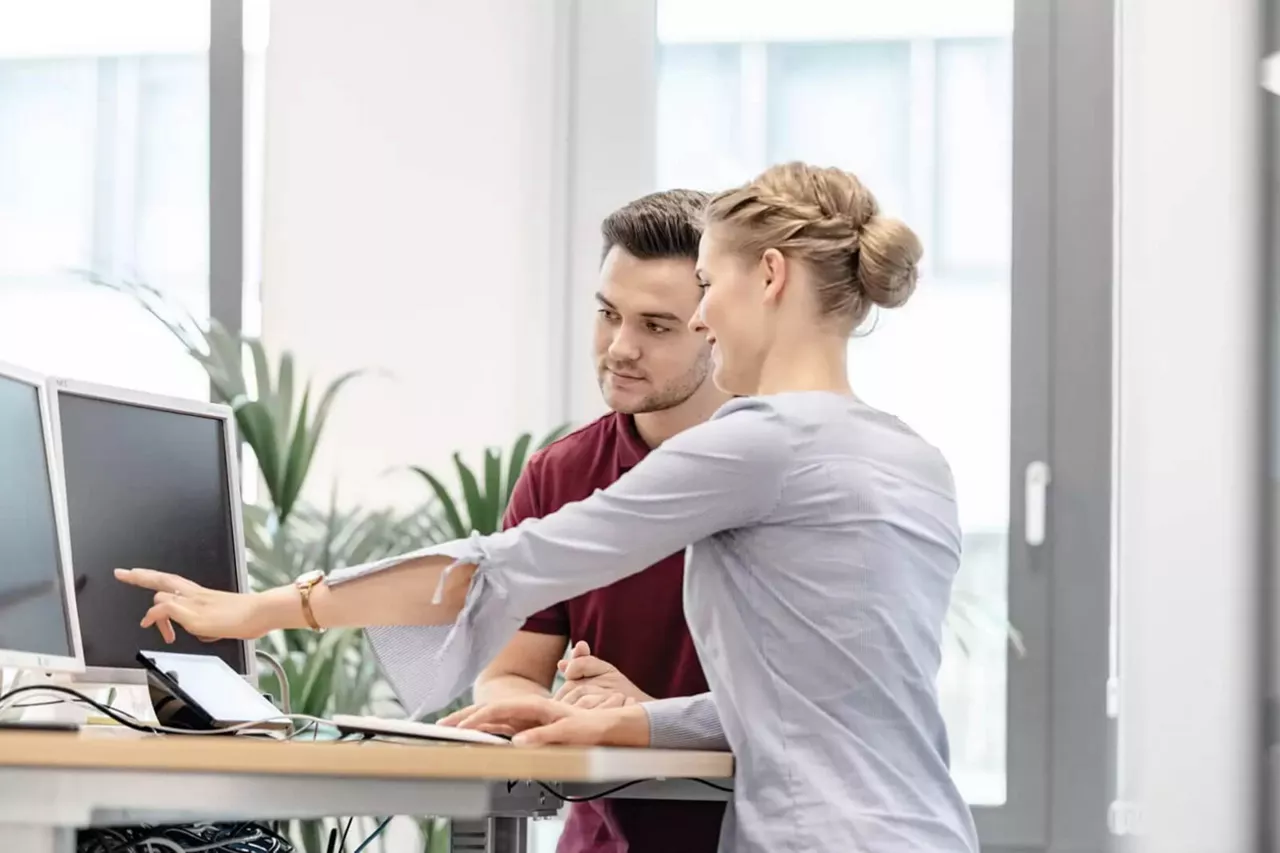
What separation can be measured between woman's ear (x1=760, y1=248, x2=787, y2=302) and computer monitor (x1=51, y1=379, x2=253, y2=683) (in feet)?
2.49

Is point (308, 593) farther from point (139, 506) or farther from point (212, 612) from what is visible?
point (139, 506)

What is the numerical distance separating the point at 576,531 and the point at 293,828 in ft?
6.01

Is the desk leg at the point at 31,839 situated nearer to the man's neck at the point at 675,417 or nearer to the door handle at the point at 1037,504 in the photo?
the man's neck at the point at 675,417

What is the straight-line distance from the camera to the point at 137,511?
77.4 inches

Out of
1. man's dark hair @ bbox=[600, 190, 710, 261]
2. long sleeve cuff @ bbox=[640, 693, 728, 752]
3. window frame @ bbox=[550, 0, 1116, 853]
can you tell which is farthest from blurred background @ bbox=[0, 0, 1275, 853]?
long sleeve cuff @ bbox=[640, 693, 728, 752]

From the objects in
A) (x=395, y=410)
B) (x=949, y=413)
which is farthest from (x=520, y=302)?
(x=949, y=413)

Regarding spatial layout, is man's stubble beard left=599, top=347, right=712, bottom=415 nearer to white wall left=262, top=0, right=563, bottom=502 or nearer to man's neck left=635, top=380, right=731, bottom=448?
man's neck left=635, top=380, right=731, bottom=448

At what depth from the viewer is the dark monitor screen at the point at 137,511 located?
1.89m

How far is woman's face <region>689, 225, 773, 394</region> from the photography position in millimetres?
1780

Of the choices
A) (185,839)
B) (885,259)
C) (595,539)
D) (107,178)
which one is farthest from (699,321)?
(107,178)

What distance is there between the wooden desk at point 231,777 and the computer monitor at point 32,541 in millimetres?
327

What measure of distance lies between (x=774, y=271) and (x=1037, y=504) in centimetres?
184

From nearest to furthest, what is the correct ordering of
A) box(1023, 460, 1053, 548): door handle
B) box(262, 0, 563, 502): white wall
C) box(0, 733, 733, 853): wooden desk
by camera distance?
box(0, 733, 733, 853): wooden desk
box(1023, 460, 1053, 548): door handle
box(262, 0, 563, 502): white wall

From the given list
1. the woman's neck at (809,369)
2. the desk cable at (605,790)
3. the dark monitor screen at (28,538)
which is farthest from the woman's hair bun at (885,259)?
the dark monitor screen at (28,538)
